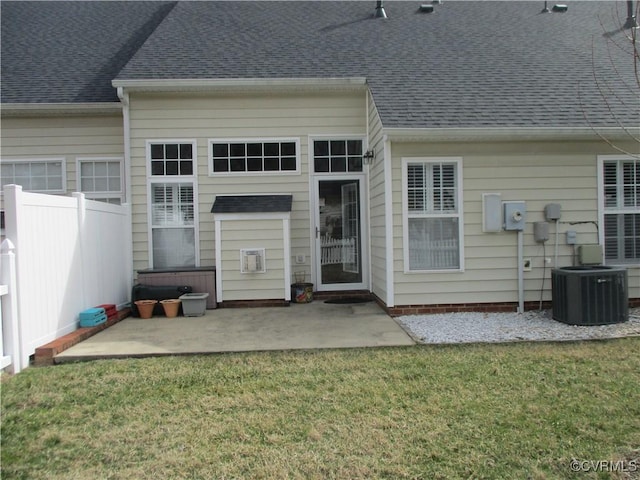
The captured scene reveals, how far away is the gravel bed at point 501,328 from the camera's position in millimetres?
5469

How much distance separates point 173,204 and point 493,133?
5185 mm

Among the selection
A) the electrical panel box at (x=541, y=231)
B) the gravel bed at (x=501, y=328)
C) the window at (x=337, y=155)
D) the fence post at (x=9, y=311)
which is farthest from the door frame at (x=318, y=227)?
the fence post at (x=9, y=311)

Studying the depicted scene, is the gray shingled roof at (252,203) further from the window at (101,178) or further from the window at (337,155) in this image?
the window at (101,178)

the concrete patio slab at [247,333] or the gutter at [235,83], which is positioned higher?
the gutter at [235,83]

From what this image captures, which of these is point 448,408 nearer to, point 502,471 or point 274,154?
point 502,471

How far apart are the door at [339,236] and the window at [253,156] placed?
73 centimetres

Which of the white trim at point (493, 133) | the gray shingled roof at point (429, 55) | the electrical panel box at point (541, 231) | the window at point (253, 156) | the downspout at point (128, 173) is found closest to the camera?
the white trim at point (493, 133)

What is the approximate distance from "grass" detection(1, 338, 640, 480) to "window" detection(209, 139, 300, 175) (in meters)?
4.11

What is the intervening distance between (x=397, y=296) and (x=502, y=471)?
13.6 ft

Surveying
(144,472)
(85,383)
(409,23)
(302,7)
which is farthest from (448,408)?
(302,7)

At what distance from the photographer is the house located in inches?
272

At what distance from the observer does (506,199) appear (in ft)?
22.8

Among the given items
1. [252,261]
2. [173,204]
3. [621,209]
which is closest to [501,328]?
[621,209]

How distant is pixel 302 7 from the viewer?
10836 millimetres
